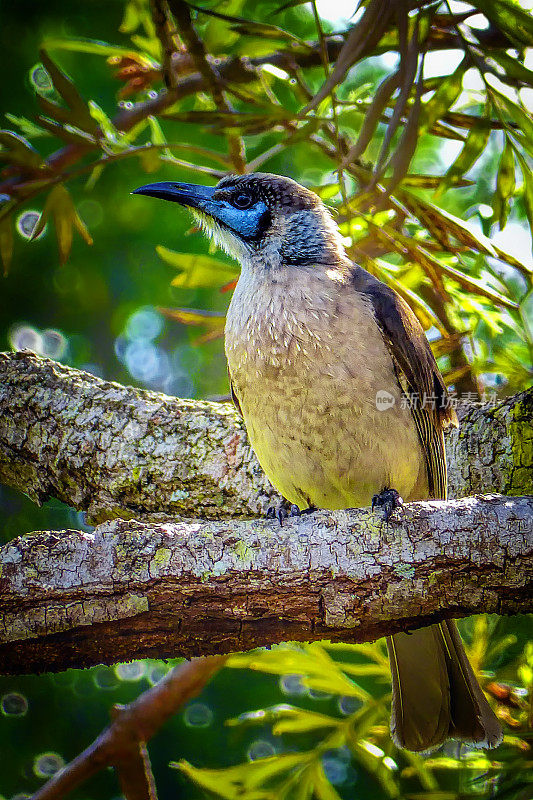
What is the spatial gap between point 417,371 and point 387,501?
1.81 feet

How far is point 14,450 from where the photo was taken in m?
2.93

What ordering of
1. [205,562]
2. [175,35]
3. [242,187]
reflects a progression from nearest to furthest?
[205,562] → [242,187] → [175,35]

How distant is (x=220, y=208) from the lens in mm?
2801

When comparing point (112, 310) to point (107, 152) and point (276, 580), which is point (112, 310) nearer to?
point (107, 152)

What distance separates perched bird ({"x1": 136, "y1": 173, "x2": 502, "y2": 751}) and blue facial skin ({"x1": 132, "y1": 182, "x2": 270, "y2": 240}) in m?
0.11

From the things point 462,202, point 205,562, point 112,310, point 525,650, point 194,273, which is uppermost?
point 462,202

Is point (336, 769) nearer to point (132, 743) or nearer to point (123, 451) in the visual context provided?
point (132, 743)

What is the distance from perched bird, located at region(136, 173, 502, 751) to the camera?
7.59ft

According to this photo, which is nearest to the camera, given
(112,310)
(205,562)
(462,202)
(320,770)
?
(205,562)

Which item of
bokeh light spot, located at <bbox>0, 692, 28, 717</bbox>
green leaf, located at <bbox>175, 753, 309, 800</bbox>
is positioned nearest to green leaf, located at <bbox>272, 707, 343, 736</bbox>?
green leaf, located at <bbox>175, 753, 309, 800</bbox>

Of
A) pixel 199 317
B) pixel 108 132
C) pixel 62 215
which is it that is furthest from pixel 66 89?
pixel 199 317

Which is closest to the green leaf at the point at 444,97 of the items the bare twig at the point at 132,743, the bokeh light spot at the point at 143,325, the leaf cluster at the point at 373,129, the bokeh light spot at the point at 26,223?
the leaf cluster at the point at 373,129

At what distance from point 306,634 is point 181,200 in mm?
1662

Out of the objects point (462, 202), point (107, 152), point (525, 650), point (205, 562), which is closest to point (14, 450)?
point (107, 152)
